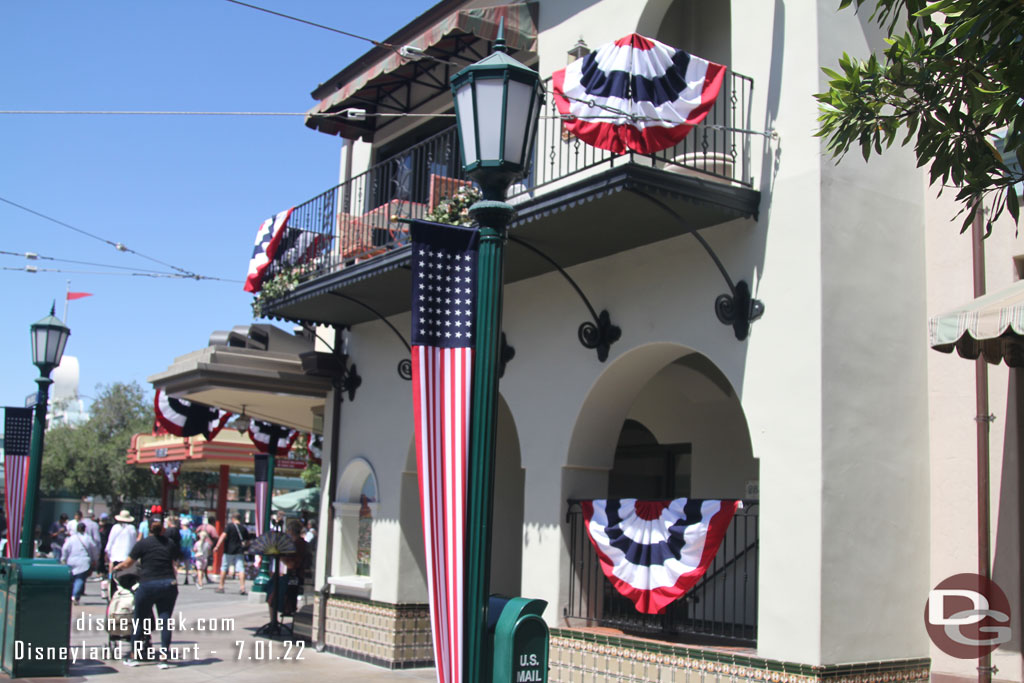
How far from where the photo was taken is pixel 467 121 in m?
5.06

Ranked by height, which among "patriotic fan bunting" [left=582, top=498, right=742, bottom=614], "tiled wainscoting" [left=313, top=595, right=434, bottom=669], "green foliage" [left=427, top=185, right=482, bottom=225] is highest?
"green foliage" [left=427, top=185, right=482, bottom=225]

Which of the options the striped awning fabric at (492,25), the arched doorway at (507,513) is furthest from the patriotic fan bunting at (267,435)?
the striped awning fabric at (492,25)

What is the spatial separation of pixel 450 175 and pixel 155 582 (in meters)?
5.96

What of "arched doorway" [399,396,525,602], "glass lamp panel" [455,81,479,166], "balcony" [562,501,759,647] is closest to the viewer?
"glass lamp panel" [455,81,479,166]

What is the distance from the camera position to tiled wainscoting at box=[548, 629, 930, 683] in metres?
7.93

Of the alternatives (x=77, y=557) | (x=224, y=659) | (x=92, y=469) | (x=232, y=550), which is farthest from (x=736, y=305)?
(x=92, y=469)

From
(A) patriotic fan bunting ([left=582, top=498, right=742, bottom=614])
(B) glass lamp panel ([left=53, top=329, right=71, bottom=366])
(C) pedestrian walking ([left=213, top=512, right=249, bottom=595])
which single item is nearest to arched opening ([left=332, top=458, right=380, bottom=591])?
(B) glass lamp panel ([left=53, top=329, right=71, bottom=366])

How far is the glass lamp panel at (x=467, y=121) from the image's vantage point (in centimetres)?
503

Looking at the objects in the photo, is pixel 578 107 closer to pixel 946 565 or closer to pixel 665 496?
pixel 946 565

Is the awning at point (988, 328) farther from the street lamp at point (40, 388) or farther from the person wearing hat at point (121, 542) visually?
the person wearing hat at point (121, 542)

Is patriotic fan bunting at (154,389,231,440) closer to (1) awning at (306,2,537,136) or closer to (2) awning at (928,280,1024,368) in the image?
(1) awning at (306,2,537,136)

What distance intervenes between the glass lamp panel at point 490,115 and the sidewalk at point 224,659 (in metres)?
8.19

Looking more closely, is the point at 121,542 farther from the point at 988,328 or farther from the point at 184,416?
the point at 988,328

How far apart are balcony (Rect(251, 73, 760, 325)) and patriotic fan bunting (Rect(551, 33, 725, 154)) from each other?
0.21 meters
